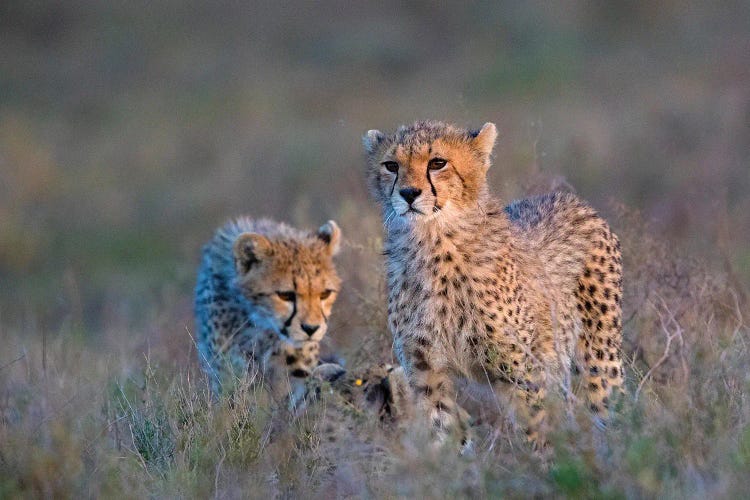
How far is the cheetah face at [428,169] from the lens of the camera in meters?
4.89

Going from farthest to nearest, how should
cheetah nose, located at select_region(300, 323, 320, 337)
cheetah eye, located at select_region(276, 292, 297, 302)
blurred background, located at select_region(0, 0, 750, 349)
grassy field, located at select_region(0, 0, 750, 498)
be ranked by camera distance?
blurred background, located at select_region(0, 0, 750, 349)
cheetah eye, located at select_region(276, 292, 297, 302)
cheetah nose, located at select_region(300, 323, 320, 337)
grassy field, located at select_region(0, 0, 750, 498)

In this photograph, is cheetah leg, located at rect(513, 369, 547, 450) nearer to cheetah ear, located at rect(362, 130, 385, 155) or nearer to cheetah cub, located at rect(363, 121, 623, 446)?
cheetah cub, located at rect(363, 121, 623, 446)

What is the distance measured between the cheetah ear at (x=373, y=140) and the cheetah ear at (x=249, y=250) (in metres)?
1.09

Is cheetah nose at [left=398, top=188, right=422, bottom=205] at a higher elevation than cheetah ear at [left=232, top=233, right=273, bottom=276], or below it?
higher

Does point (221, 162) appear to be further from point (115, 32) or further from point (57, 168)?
point (115, 32)

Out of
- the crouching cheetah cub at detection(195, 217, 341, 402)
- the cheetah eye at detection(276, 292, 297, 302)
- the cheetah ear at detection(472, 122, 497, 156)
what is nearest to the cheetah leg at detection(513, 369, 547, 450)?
the cheetah ear at detection(472, 122, 497, 156)

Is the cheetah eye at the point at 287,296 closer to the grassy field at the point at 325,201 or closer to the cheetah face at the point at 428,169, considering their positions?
the grassy field at the point at 325,201

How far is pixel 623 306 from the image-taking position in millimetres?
6230

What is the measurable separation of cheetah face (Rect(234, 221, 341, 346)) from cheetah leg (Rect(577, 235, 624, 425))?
121cm

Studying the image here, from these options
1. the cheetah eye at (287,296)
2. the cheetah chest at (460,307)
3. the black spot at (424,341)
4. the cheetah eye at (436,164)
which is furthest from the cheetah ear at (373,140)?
the cheetah eye at (287,296)

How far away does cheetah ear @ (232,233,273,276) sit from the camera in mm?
6246

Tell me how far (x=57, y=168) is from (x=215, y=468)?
10811 millimetres

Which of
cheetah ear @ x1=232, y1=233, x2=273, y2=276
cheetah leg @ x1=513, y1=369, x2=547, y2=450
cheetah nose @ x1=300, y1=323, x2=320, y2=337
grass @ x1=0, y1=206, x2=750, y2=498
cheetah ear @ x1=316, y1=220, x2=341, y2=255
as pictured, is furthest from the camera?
cheetah ear @ x1=316, y1=220, x2=341, y2=255

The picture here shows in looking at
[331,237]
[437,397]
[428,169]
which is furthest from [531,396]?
[331,237]
